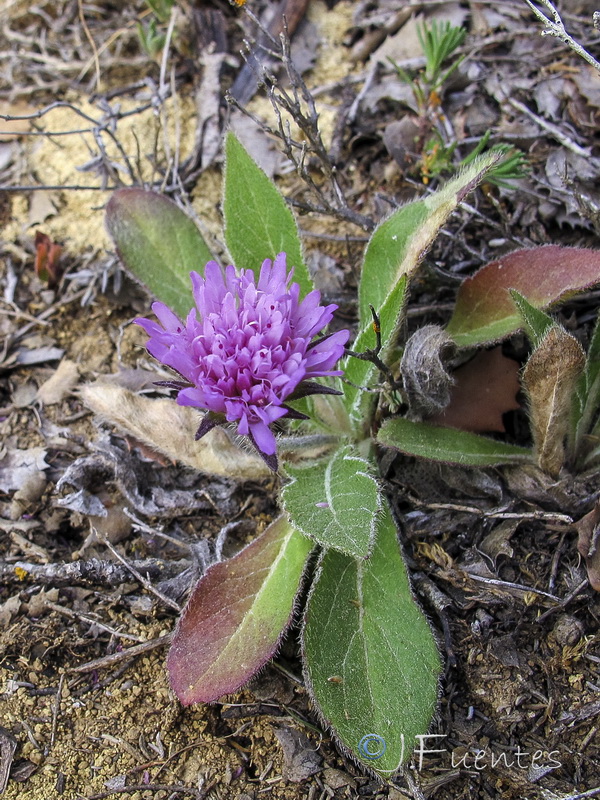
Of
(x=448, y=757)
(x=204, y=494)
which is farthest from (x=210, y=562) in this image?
(x=448, y=757)

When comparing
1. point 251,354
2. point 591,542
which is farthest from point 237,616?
point 591,542

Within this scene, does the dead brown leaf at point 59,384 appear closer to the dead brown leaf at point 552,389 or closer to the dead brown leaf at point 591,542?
the dead brown leaf at point 552,389

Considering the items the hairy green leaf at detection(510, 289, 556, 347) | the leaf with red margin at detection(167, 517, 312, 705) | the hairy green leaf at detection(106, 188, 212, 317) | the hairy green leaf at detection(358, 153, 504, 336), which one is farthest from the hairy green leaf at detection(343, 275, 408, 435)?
the hairy green leaf at detection(106, 188, 212, 317)

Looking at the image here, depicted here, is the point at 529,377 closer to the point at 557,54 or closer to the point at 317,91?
the point at 557,54

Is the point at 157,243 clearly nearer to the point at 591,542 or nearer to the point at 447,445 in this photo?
the point at 447,445

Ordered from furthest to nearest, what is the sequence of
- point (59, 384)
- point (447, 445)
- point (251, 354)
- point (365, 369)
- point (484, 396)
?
point (59, 384) < point (484, 396) < point (365, 369) < point (447, 445) < point (251, 354)

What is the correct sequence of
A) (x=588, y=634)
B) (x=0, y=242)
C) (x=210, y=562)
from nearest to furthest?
(x=588, y=634), (x=210, y=562), (x=0, y=242)
